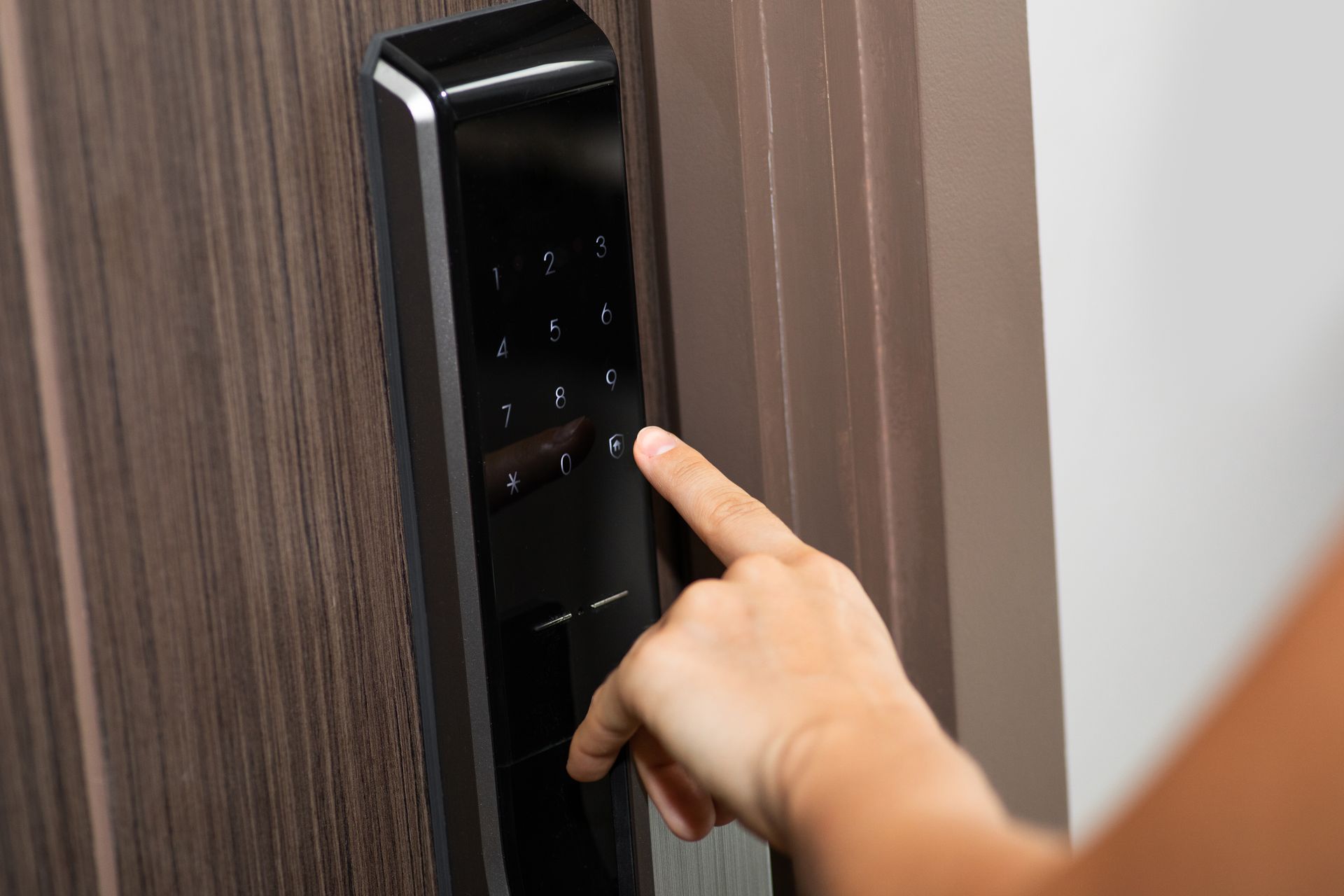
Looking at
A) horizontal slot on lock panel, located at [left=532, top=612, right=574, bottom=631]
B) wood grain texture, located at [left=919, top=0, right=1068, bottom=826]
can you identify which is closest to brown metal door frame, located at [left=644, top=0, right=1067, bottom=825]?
wood grain texture, located at [left=919, top=0, right=1068, bottom=826]

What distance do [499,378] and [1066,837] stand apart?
1.16ft

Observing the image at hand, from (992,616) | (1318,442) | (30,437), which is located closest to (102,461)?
(30,437)

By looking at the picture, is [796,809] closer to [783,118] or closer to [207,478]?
[207,478]

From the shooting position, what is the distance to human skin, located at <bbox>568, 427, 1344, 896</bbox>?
165 millimetres

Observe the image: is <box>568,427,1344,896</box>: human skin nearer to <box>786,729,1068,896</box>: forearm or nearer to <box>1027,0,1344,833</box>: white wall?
<box>786,729,1068,896</box>: forearm

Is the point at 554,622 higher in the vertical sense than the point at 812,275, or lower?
lower

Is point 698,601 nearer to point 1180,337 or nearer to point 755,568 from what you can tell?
point 755,568

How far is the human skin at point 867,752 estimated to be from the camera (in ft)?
0.54

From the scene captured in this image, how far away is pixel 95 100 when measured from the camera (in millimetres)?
255

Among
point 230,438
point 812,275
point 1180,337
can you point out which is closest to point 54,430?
point 230,438

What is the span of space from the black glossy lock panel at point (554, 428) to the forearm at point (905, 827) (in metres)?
0.14

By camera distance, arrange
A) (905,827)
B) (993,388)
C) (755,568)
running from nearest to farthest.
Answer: (905,827) < (755,568) < (993,388)

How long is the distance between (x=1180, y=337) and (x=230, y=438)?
0.44m

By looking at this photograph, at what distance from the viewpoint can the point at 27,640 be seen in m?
0.25
